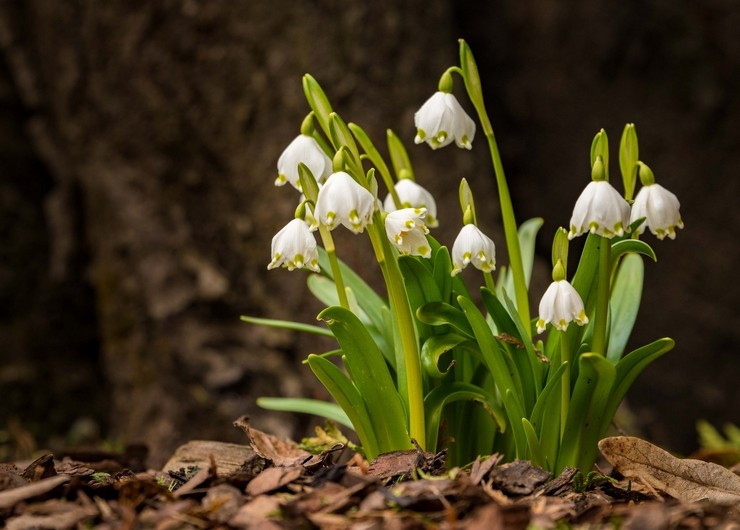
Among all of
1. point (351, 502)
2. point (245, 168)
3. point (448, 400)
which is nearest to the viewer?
point (351, 502)

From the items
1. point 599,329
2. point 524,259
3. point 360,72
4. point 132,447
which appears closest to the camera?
point 599,329

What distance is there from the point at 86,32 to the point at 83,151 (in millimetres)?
477

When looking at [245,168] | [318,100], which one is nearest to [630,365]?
[318,100]

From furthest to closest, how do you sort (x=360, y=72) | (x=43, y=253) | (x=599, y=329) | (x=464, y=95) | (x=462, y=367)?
(x=43, y=253)
(x=464, y=95)
(x=360, y=72)
(x=462, y=367)
(x=599, y=329)

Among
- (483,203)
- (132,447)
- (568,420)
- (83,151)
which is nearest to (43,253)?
(83,151)

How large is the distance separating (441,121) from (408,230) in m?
0.26

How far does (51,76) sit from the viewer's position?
3.13m

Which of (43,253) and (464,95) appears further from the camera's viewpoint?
(43,253)

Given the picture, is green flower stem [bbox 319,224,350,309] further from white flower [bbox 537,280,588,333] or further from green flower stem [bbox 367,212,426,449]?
white flower [bbox 537,280,588,333]

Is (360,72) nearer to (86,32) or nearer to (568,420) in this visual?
(86,32)

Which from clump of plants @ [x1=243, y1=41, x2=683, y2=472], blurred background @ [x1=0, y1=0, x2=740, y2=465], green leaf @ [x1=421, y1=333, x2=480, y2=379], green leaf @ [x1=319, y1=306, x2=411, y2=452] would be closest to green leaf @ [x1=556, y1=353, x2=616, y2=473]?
clump of plants @ [x1=243, y1=41, x2=683, y2=472]

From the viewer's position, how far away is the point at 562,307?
51.8 inches

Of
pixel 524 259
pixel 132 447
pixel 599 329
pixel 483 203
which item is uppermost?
pixel 483 203

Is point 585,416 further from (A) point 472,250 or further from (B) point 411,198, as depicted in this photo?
(B) point 411,198
